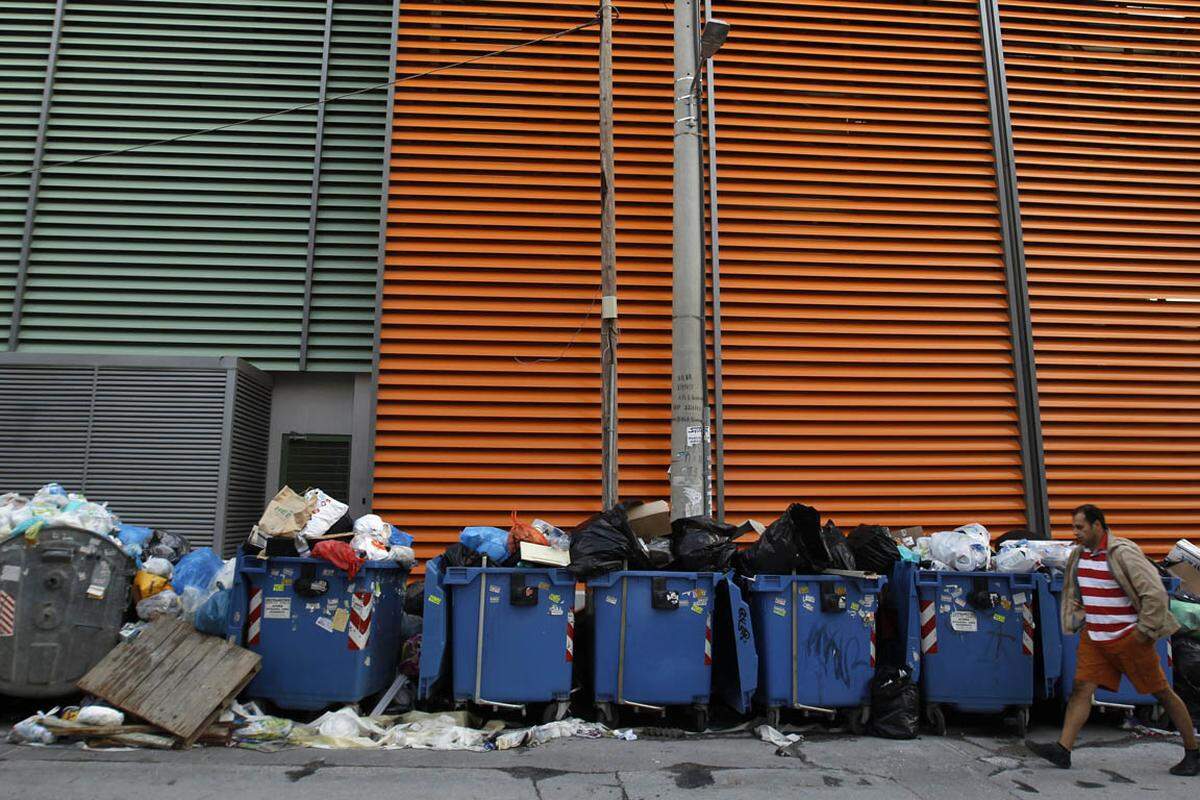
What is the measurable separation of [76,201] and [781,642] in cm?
838

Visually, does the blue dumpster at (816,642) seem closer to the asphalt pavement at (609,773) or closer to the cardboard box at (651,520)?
the asphalt pavement at (609,773)

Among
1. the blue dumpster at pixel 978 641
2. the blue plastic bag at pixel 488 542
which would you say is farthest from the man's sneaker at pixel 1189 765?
the blue plastic bag at pixel 488 542

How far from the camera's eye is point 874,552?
585 centimetres

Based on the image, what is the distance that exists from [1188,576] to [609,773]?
17.5ft

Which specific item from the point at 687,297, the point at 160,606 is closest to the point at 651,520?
the point at 687,297

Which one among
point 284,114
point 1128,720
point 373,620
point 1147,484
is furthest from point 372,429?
point 1147,484

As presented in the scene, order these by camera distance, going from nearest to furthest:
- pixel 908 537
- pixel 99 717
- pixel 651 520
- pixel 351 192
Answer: pixel 99 717, pixel 651 520, pixel 908 537, pixel 351 192

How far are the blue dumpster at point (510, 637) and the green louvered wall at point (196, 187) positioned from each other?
12.1ft

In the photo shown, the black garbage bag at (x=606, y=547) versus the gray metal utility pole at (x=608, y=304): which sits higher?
the gray metal utility pole at (x=608, y=304)

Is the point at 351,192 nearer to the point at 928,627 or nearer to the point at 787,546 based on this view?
the point at 787,546

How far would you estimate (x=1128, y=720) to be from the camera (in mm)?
5680

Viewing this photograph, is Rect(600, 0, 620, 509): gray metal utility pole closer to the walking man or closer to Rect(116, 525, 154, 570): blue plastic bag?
the walking man

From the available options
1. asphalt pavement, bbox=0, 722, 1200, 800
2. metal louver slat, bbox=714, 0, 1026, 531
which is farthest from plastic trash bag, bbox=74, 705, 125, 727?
metal louver slat, bbox=714, 0, 1026, 531

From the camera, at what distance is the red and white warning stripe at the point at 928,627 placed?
18.3 feet
